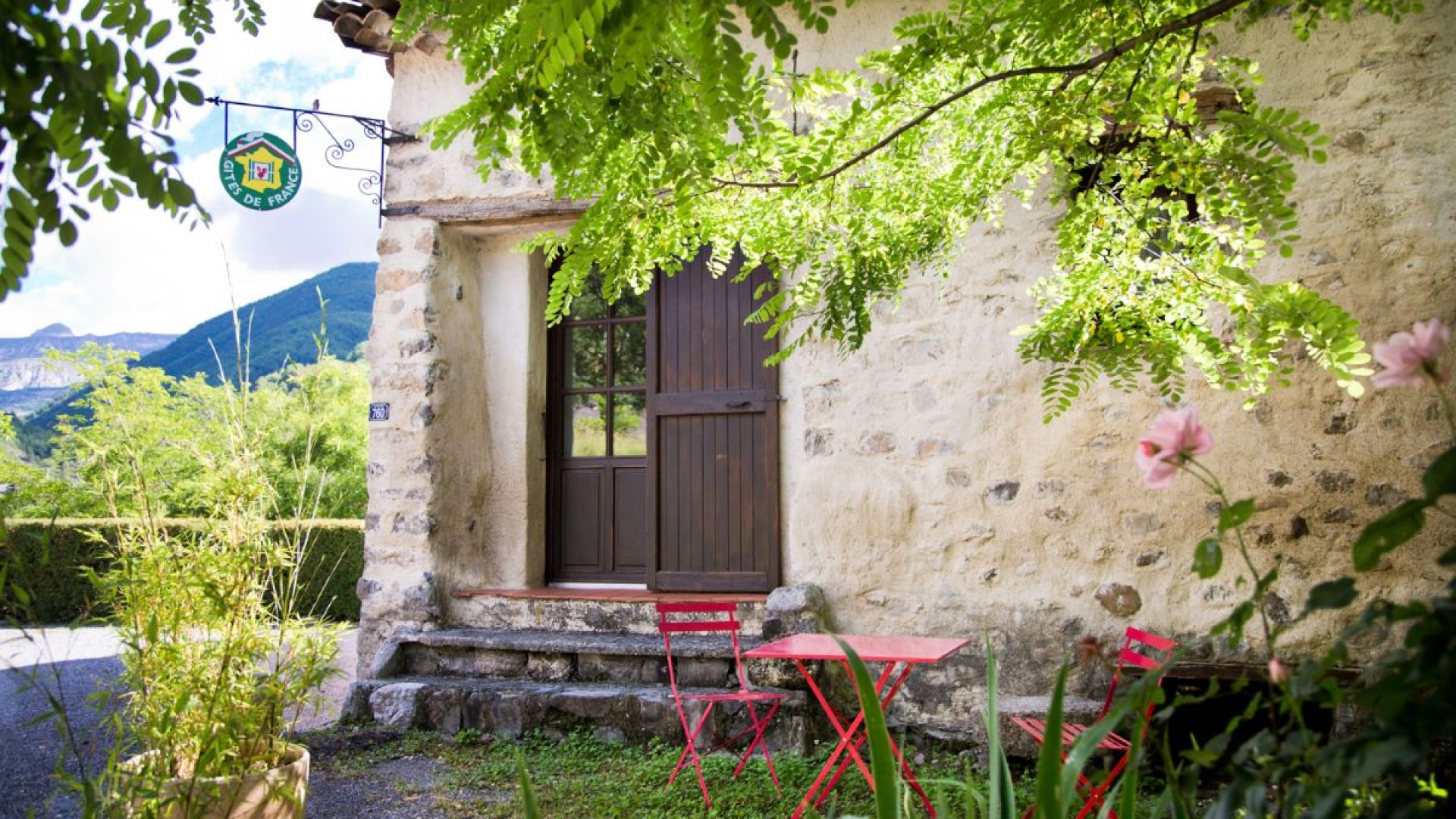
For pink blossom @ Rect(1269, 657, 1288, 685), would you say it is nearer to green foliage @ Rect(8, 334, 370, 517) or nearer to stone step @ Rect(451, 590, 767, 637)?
stone step @ Rect(451, 590, 767, 637)

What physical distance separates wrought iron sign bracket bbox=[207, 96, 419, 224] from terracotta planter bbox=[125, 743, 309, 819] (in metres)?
3.69

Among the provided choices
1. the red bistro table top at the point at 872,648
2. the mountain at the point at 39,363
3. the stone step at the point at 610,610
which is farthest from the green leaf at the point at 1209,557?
the mountain at the point at 39,363

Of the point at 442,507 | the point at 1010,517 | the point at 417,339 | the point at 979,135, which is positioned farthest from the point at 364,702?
the point at 979,135

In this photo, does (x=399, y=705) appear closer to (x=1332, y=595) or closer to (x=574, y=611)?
(x=574, y=611)

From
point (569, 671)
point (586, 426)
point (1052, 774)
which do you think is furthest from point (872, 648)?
point (586, 426)

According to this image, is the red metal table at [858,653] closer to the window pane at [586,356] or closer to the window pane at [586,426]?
the window pane at [586,426]

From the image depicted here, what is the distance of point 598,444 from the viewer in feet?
20.6

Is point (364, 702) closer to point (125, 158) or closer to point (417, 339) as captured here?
point (417, 339)

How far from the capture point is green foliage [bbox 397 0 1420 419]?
2.29m

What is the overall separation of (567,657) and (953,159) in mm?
3398

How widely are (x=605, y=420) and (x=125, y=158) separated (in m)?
5.20

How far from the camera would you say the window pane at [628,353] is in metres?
6.26

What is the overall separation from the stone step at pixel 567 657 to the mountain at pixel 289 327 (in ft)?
118

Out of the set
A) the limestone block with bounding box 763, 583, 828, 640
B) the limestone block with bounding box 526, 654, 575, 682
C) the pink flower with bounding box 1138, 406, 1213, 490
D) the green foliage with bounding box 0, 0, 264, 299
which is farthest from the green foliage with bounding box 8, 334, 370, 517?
the pink flower with bounding box 1138, 406, 1213, 490
